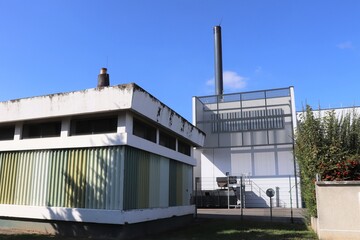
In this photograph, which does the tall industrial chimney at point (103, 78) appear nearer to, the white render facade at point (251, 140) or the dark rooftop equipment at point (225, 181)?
the white render facade at point (251, 140)

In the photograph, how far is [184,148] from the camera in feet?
54.7

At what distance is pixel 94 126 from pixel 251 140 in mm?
19123

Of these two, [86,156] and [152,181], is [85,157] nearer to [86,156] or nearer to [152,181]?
[86,156]

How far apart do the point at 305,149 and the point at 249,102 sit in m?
17.3

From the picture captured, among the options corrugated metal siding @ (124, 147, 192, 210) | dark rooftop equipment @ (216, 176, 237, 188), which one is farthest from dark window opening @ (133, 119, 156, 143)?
dark rooftop equipment @ (216, 176, 237, 188)

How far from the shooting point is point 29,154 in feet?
40.2

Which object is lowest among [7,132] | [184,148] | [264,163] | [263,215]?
[263,215]

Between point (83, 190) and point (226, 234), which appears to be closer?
point (83, 190)

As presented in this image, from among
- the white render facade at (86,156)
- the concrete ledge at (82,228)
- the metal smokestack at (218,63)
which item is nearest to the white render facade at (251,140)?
the metal smokestack at (218,63)

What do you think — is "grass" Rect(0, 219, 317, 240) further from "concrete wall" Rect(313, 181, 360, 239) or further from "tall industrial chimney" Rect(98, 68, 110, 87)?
"tall industrial chimney" Rect(98, 68, 110, 87)

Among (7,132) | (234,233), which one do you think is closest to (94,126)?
(7,132)

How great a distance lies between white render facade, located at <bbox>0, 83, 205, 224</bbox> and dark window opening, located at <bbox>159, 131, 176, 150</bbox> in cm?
34

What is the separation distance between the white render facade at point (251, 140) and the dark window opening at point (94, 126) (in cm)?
1832

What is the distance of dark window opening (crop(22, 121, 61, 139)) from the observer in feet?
39.8
